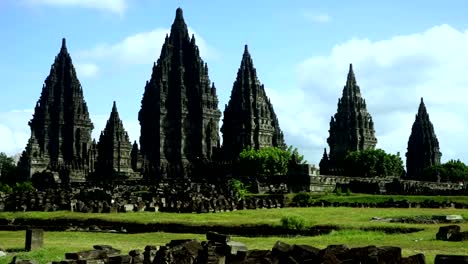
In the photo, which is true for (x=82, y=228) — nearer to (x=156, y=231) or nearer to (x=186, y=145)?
(x=156, y=231)

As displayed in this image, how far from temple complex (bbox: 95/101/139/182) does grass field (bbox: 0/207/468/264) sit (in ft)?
216

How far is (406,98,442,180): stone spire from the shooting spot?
13525 centimetres

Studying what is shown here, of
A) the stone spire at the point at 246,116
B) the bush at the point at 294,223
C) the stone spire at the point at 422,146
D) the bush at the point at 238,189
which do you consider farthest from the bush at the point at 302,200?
the stone spire at the point at 422,146

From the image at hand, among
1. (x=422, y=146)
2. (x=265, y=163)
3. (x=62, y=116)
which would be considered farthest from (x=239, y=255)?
(x=422, y=146)

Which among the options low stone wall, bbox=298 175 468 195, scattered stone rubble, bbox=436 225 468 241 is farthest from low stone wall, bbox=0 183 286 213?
scattered stone rubble, bbox=436 225 468 241

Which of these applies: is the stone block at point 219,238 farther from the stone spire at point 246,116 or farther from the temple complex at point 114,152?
the stone spire at point 246,116

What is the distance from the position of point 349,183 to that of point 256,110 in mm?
46671

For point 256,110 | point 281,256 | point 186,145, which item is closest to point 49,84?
point 186,145

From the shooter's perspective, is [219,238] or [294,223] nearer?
[219,238]

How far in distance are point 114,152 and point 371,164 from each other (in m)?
39.7

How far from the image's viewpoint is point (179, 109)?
412 ft

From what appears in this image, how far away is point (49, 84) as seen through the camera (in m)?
136

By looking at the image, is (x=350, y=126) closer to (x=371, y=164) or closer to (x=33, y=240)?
(x=371, y=164)

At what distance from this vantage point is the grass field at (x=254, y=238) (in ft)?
77.6
